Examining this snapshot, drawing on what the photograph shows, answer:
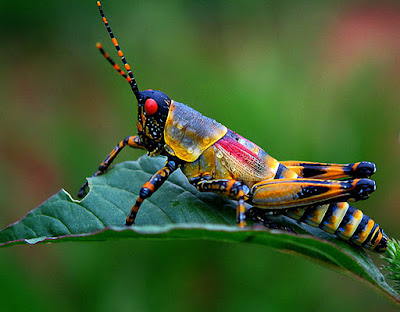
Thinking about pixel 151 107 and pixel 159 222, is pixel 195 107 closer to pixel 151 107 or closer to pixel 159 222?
pixel 151 107

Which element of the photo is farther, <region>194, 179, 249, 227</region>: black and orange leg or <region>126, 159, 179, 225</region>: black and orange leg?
<region>194, 179, 249, 227</region>: black and orange leg

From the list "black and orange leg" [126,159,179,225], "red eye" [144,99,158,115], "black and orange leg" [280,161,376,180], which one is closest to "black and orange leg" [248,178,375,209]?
"black and orange leg" [280,161,376,180]

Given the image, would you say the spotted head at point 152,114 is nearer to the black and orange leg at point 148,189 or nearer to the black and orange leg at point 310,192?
the black and orange leg at point 148,189

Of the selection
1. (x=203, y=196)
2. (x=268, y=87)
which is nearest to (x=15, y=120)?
(x=268, y=87)

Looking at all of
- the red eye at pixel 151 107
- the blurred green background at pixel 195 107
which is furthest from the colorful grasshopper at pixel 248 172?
the blurred green background at pixel 195 107

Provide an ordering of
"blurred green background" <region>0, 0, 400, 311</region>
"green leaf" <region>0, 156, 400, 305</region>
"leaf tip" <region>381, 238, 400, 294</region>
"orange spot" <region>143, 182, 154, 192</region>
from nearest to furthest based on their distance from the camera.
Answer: "green leaf" <region>0, 156, 400, 305</region> < "leaf tip" <region>381, 238, 400, 294</region> < "orange spot" <region>143, 182, 154, 192</region> < "blurred green background" <region>0, 0, 400, 311</region>

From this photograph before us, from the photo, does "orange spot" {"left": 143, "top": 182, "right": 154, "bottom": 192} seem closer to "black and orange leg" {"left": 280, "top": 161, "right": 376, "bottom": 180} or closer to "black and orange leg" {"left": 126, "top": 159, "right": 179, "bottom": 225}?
"black and orange leg" {"left": 126, "top": 159, "right": 179, "bottom": 225}
